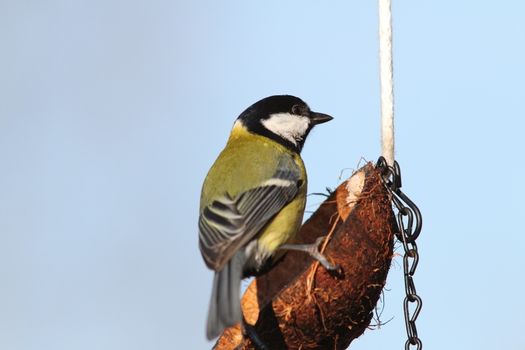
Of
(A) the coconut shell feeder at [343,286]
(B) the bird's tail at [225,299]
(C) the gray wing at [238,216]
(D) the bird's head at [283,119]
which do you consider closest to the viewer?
(B) the bird's tail at [225,299]

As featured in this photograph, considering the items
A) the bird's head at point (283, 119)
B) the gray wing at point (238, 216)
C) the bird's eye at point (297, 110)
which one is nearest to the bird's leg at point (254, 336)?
the gray wing at point (238, 216)

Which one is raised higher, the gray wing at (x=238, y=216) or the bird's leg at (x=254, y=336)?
the gray wing at (x=238, y=216)

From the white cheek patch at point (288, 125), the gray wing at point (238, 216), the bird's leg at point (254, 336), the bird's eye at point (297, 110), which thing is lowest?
the bird's leg at point (254, 336)

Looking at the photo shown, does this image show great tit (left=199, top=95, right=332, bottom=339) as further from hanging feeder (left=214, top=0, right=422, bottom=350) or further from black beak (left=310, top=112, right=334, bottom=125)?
hanging feeder (left=214, top=0, right=422, bottom=350)

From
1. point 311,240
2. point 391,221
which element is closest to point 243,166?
point 311,240

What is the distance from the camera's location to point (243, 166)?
3850 mm

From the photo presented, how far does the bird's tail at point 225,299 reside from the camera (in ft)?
9.82

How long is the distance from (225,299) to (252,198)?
614 millimetres

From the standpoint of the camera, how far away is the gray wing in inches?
129

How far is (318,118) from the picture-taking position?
14.6 feet

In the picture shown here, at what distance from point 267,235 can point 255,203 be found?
155 mm

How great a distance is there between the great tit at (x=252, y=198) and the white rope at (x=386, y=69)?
645 millimetres

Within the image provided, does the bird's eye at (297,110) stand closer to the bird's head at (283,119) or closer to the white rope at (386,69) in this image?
the bird's head at (283,119)

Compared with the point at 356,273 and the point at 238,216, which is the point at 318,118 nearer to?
the point at 238,216
